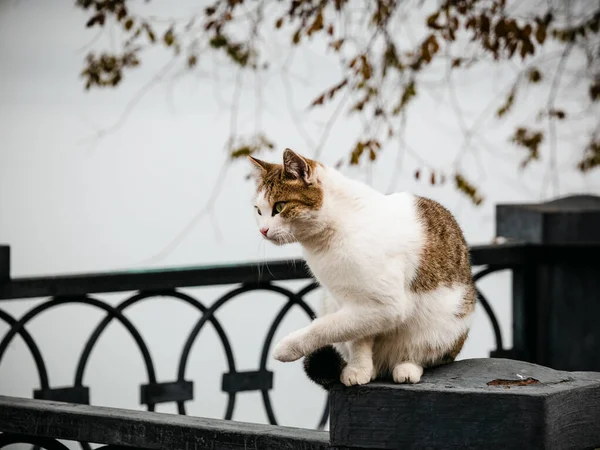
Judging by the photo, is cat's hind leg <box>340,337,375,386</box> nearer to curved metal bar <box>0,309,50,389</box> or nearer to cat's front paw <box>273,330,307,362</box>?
cat's front paw <box>273,330,307,362</box>

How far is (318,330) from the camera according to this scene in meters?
1.55

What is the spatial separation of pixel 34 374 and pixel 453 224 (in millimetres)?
3207

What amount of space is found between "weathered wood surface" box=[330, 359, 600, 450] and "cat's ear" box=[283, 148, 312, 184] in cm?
41

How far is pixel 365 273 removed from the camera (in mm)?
1535

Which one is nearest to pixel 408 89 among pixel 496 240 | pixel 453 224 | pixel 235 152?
pixel 235 152

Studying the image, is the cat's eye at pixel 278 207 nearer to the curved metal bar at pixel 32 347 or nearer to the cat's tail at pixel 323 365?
the cat's tail at pixel 323 365

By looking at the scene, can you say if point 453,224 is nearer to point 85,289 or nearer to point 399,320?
point 399,320

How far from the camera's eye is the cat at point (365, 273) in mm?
1549

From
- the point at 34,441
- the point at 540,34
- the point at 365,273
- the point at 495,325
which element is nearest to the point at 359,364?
the point at 365,273

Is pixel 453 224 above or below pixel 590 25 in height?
below

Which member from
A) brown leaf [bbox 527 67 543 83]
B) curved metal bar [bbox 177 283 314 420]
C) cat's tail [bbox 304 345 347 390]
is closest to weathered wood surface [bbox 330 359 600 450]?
cat's tail [bbox 304 345 347 390]

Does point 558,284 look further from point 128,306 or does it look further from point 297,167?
point 297,167

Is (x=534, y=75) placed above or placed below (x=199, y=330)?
above

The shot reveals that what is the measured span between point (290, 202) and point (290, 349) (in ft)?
0.90
